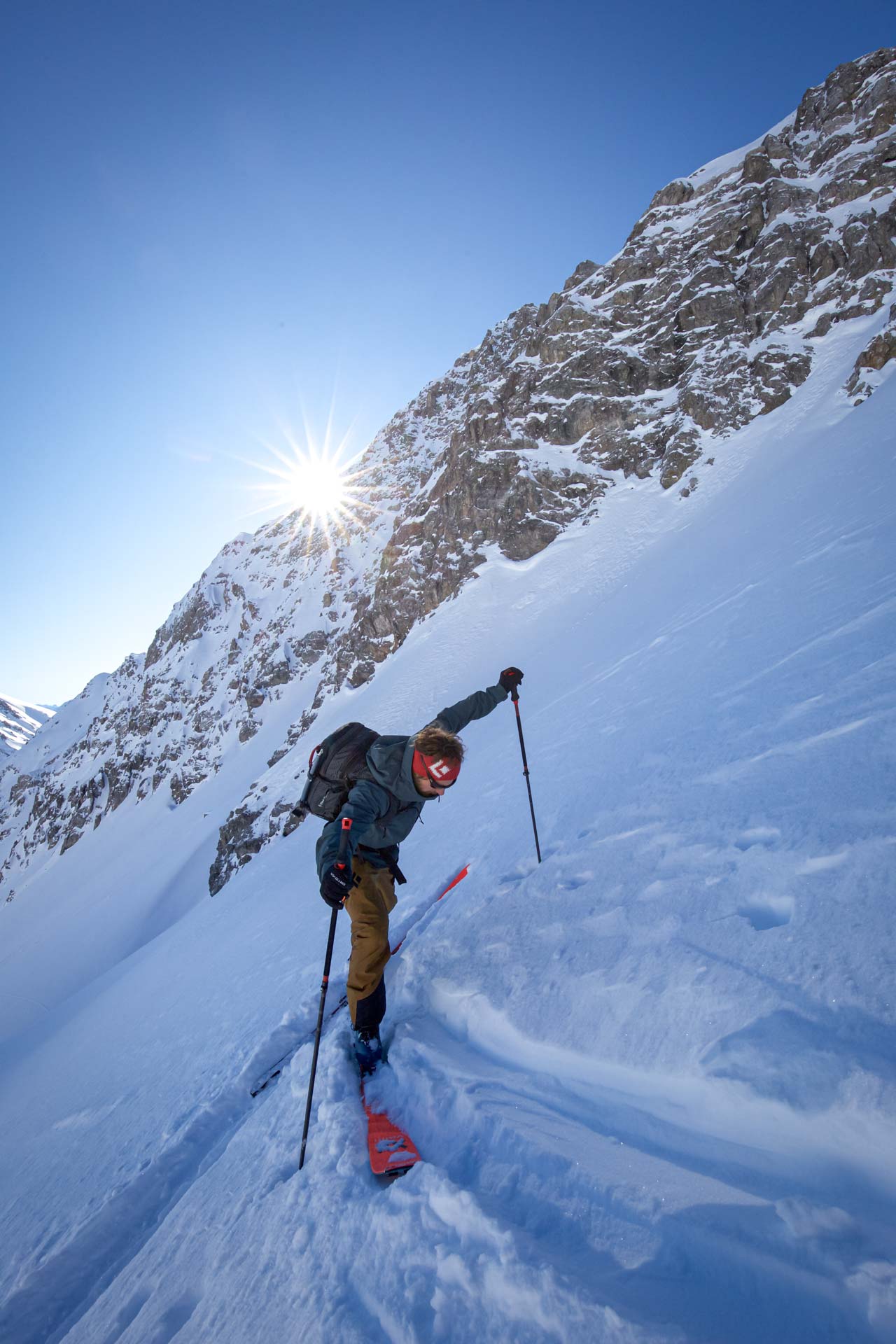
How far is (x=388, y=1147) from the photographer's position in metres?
2.47

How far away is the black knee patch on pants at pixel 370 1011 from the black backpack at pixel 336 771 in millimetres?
1183

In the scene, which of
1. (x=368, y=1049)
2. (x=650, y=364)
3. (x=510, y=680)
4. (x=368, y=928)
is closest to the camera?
(x=368, y=1049)

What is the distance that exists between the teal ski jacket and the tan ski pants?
0.12m

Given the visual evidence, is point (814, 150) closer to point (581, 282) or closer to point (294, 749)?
point (581, 282)

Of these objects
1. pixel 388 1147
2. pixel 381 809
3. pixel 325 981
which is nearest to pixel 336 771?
pixel 381 809

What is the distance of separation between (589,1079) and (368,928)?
1.66 metres

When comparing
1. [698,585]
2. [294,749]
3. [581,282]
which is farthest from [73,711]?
[698,585]

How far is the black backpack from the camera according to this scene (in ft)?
13.1

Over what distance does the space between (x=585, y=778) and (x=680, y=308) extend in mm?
42711

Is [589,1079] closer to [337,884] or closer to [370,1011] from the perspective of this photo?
[370,1011]

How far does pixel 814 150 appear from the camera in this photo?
37.2m

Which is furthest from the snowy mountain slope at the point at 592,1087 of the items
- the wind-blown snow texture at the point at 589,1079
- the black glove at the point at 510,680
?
the black glove at the point at 510,680

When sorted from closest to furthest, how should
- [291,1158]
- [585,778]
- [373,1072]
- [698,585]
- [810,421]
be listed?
1. [291,1158]
2. [373,1072]
3. [585,778]
4. [698,585]
5. [810,421]

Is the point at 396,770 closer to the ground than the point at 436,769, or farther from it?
farther from it
